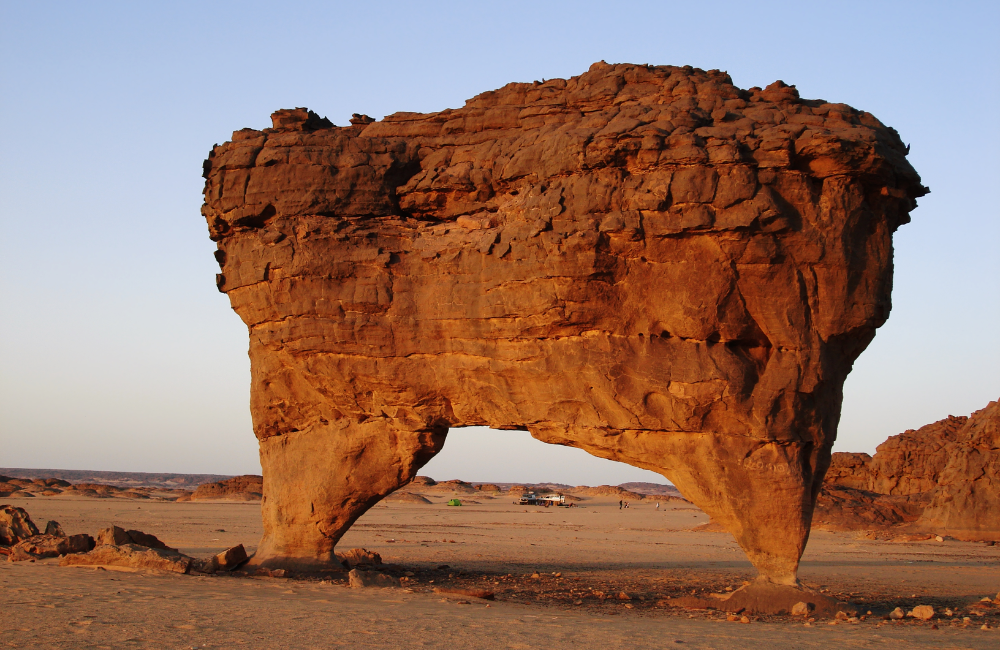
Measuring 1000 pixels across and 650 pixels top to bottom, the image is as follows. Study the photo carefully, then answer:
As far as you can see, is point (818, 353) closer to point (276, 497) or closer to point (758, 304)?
point (758, 304)

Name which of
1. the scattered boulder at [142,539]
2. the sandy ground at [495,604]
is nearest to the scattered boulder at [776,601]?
the sandy ground at [495,604]

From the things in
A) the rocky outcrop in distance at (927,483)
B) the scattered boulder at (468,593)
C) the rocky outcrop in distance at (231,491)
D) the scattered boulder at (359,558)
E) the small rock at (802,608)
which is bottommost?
the rocky outcrop in distance at (231,491)

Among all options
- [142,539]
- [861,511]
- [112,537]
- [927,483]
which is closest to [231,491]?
[861,511]

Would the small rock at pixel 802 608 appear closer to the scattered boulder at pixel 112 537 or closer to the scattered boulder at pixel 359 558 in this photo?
the scattered boulder at pixel 359 558

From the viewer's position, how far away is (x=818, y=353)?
40.0 ft

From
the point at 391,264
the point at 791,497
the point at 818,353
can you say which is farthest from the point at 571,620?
the point at 391,264

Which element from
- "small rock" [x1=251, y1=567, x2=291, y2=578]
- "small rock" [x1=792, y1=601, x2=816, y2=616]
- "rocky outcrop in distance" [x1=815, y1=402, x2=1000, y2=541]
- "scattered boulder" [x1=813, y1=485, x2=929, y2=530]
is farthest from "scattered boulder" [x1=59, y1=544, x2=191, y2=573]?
"rocky outcrop in distance" [x1=815, y1=402, x2=1000, y2=541]

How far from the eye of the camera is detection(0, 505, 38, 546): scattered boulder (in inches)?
608

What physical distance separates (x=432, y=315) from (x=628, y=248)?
349 centimetres

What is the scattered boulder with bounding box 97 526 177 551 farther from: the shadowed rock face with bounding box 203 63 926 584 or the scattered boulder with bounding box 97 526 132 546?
the shadowed rock face with bounding box 203 63 926 584

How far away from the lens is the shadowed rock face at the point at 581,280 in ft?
39.6

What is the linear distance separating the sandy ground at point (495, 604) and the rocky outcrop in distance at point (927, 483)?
175 inches

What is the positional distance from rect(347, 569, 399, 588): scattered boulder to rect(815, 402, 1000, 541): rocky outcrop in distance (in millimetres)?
22869

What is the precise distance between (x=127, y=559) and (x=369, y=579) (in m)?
3.83
